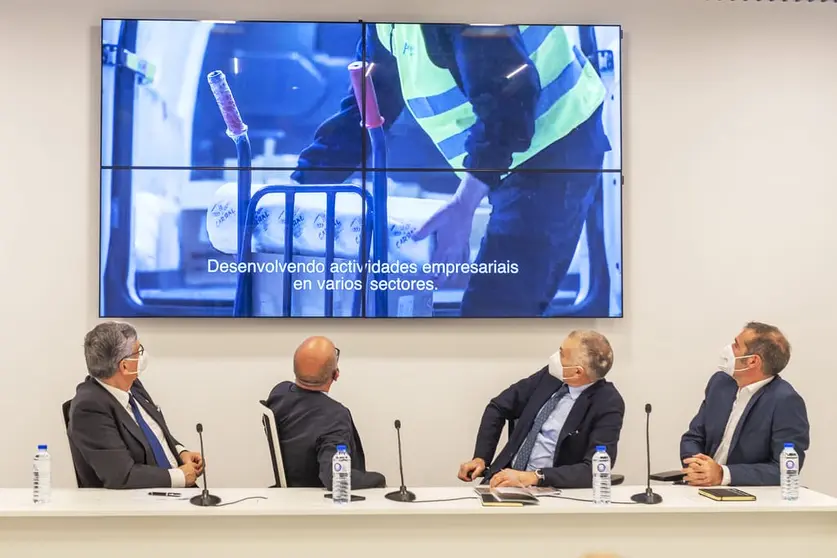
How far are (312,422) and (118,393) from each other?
788 millimetres

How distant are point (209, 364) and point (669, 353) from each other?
98.0 inches

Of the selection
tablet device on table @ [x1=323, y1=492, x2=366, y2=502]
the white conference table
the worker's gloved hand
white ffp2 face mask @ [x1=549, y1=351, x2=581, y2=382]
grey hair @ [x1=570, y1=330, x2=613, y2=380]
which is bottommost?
the white conference table

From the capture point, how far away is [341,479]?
10.3 feet

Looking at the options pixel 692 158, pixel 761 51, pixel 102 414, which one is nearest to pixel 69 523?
pixel 102 414

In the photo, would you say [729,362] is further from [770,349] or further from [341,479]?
[341,479]

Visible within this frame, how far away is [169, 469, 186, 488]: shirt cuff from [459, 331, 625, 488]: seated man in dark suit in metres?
1.22

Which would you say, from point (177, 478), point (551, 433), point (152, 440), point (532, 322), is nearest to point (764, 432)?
point (551, 433)

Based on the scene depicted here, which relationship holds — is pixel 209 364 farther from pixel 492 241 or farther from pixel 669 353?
pixel 669 353

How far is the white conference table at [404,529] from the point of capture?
9.59 feet

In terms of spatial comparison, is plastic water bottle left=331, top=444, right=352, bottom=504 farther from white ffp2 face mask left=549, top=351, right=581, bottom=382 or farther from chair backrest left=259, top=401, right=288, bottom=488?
white ffp2 face mask left=549, top=351, right=581, bottom=382

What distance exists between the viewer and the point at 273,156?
4578mm

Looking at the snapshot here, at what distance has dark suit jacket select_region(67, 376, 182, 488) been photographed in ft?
10.8

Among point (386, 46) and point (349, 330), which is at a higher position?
point (386, 46)

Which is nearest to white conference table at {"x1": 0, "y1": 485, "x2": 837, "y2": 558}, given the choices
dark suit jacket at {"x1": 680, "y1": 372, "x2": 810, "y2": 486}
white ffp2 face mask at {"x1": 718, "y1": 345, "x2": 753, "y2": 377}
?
dark suit jacket at {"x1": 680, "y1": 372, "x2": 810, "y2": 486}
